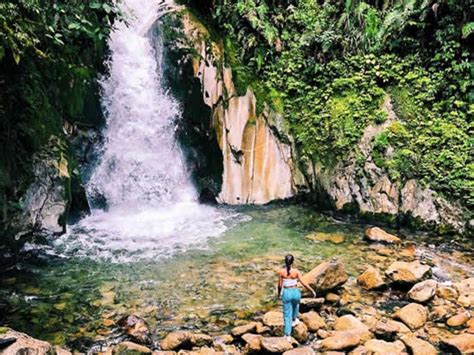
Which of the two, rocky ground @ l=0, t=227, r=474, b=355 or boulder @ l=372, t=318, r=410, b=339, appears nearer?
rocky ground @ l=0, t=227, r=474, b=355

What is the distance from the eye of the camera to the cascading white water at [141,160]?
461 inches

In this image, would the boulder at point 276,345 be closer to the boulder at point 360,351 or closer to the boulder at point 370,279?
the boulder at point 360,351

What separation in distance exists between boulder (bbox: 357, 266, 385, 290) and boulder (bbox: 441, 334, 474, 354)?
1844 millimetres

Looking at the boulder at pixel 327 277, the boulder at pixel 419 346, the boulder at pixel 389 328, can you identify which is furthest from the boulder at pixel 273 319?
the boulder at pixel 419 346

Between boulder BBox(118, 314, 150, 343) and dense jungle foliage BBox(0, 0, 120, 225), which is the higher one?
dense jungle foliage BBox(0, 0, 120, 225)

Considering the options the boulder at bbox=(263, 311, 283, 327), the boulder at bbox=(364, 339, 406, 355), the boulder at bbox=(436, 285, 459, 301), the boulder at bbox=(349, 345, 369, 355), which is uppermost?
the boulder at bbox=(436, 285, 459, 301)

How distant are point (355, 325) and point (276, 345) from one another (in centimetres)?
139

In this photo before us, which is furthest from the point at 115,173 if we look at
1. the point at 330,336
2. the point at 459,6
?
the point at 459,6

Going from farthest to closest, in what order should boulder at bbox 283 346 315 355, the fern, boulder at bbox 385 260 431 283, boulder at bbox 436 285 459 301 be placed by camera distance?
the fern
boulder at bbox 385 260 431 283
boulder at bbox 436 285 459 301
boulder at bbox 283 346 315 355

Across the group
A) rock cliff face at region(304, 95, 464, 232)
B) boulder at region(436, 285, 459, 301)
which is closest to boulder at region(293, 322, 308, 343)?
boulder at region(436, 285, 459, 301)

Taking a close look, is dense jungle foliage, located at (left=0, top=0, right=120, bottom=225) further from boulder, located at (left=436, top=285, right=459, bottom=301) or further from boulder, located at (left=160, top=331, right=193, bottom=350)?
boulder, located at (left=436, top=285, right=459, bottom=301)

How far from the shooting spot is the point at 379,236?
404 inches

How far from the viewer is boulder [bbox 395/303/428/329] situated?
6555 millimetres

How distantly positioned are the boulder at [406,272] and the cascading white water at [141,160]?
463 centimetres
